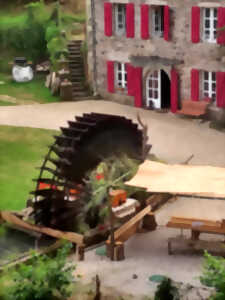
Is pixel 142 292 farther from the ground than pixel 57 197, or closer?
closer

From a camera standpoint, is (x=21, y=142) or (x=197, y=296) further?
(x=21, y=142)

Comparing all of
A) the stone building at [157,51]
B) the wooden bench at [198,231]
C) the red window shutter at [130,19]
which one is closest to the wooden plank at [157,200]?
the wooden bench at [198,231]

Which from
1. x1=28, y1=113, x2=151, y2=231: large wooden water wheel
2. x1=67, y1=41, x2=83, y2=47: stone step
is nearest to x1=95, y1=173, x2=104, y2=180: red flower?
x1=28, y1=113, x2=151, y2=231: large wooden water wheel

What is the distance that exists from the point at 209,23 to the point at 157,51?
8.13 feet

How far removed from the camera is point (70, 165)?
19.0m

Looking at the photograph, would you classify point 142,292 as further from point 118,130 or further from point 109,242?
point 118,130

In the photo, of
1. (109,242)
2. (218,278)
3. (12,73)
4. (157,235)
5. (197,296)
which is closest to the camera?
(218,278)

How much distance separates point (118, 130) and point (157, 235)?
105 inches

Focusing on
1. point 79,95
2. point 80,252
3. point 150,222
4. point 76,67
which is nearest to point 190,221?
point 150,222

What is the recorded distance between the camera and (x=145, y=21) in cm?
2964

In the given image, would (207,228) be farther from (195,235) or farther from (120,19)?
(120,19)

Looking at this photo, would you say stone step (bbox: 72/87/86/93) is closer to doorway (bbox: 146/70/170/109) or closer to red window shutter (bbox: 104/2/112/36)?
red window shutter (bbox: 104/2/112/36)

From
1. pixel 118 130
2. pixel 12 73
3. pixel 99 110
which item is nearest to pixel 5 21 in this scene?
pixel 12 73

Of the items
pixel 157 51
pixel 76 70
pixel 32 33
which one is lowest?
pixel 76 70
